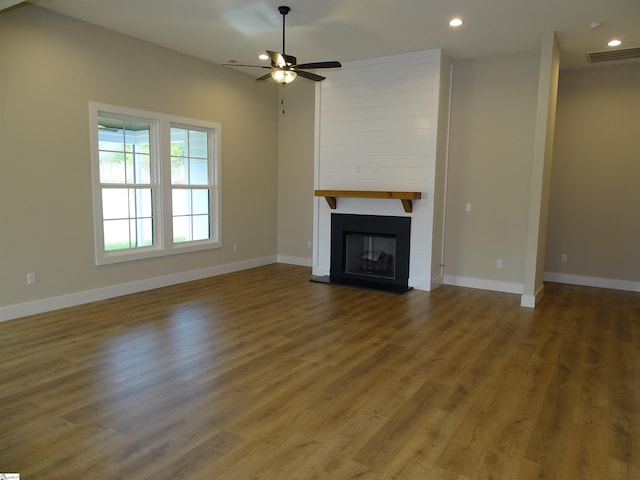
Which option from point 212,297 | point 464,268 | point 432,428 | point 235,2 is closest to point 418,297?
point 464,268

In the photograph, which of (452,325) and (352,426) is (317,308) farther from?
(352,426)

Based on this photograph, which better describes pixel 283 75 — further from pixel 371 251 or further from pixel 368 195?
pixel 371 251

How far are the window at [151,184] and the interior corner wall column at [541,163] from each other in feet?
14.0

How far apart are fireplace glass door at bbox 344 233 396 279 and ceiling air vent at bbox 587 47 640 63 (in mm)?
3364

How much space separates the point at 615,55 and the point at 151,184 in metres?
5.99

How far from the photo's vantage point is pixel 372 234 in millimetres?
6137

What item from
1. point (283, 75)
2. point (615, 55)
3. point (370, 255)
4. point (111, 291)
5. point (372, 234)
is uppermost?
point (615, 55)

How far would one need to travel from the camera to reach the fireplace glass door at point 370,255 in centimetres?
616

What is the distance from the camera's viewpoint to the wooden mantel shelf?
5.51 m

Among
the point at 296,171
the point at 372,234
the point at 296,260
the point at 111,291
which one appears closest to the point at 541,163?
the point at 372,234

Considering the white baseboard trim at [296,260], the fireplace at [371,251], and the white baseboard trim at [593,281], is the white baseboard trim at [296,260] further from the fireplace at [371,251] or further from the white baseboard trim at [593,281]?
the white baseboard trim at [593,281]

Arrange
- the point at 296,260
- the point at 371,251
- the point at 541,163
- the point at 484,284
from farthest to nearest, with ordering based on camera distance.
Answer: the point at 296,260 → the point at 371,251 → the point at 484,284 → the point at 541,163

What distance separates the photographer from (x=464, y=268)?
6062mm

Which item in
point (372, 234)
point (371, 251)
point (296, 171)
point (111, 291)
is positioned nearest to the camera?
point (111, 291)
